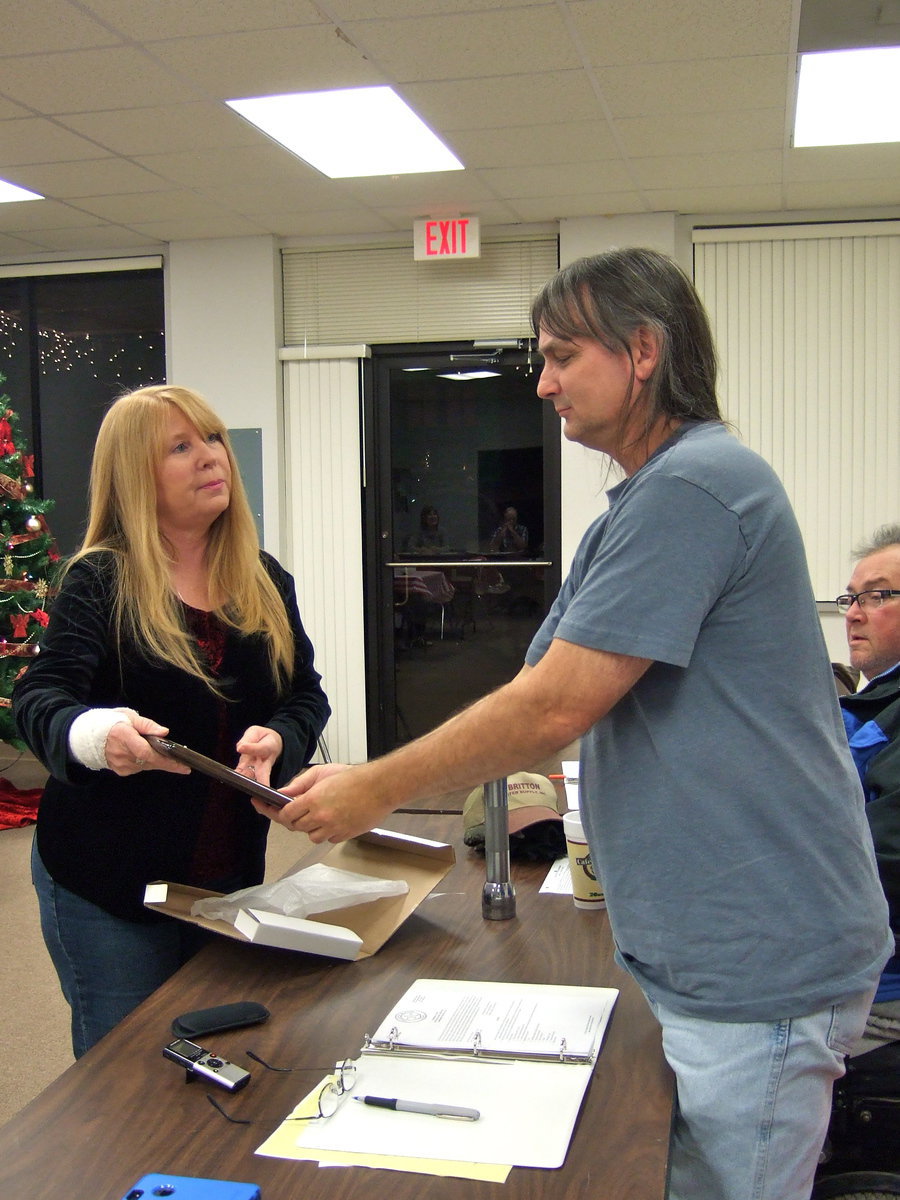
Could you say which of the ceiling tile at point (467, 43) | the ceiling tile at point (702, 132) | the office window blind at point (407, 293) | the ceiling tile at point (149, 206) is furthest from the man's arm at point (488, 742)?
the office window blind at point (407, 293)

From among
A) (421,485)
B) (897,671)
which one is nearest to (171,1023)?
(897,671)

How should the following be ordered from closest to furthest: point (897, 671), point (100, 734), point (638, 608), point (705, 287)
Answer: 1. point (638, 608)
2. point (100, 734)
3. point (897, 671)
4. point (705, 287)

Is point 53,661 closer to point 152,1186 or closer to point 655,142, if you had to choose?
point 152,1186

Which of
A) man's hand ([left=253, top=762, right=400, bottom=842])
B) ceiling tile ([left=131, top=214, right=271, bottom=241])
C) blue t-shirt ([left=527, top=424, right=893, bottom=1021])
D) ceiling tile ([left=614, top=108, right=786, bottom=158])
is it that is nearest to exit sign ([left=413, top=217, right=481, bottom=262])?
ceiling tile ([left=131, top=214, right=271, bottom=241])

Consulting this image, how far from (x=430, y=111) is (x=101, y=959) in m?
3.45

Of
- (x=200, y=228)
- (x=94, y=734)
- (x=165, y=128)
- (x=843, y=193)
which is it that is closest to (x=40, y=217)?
(x=200, y=228)

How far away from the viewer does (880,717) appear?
78.6 inches

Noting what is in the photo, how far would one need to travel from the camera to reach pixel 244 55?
3.58 meters

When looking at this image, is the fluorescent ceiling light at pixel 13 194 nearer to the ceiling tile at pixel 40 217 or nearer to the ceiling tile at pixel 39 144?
the ceiling tile at pixel 40 217

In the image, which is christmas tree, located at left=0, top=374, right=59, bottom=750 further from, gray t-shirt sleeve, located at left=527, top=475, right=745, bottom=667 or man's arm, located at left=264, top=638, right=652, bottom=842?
gray t-shirt sleeve, located at left=527, top=475, right=745, bottom=667

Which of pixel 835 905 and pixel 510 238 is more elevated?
pixel 510 238

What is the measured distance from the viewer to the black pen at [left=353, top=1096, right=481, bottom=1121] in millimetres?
1116

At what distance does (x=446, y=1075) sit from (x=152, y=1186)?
0.35 meters

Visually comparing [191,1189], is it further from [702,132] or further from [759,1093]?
[702,132]
